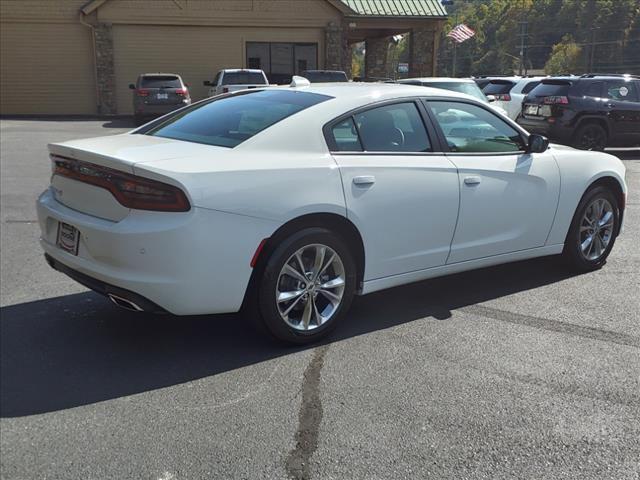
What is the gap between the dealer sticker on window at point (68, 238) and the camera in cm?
377

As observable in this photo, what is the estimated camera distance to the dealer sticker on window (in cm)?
377

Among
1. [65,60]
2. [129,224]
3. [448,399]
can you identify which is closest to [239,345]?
[129,224]

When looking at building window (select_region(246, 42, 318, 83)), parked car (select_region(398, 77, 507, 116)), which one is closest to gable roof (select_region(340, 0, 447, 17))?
building window (select_region(246, 42, 318, 83))

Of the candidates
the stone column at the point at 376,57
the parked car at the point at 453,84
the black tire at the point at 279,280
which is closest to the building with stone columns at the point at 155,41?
the stone column at the point at 376,57

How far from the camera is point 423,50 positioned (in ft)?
88.5

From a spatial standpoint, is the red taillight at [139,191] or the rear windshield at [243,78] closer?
the red taillight at [139,191]

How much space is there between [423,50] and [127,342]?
82.4 feet

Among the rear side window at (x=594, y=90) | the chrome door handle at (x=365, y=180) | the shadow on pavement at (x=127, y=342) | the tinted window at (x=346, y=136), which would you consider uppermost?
the rear side window at (x=594, y=90)

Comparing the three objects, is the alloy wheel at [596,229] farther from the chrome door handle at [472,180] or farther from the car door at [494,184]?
the chrome door handle at [472,180]

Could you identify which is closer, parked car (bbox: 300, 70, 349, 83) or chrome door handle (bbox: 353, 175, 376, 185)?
chrome door handle (bbox: 353, 175, 376, 185)

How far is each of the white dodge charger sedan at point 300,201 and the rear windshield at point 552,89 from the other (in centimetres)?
908

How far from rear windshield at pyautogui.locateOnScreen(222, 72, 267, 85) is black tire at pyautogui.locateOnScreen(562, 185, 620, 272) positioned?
16342 mm

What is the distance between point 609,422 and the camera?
10.4ft

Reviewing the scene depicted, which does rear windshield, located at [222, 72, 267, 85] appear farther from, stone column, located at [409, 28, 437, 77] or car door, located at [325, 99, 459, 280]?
car door, located at [325, 99, 459, 280]
